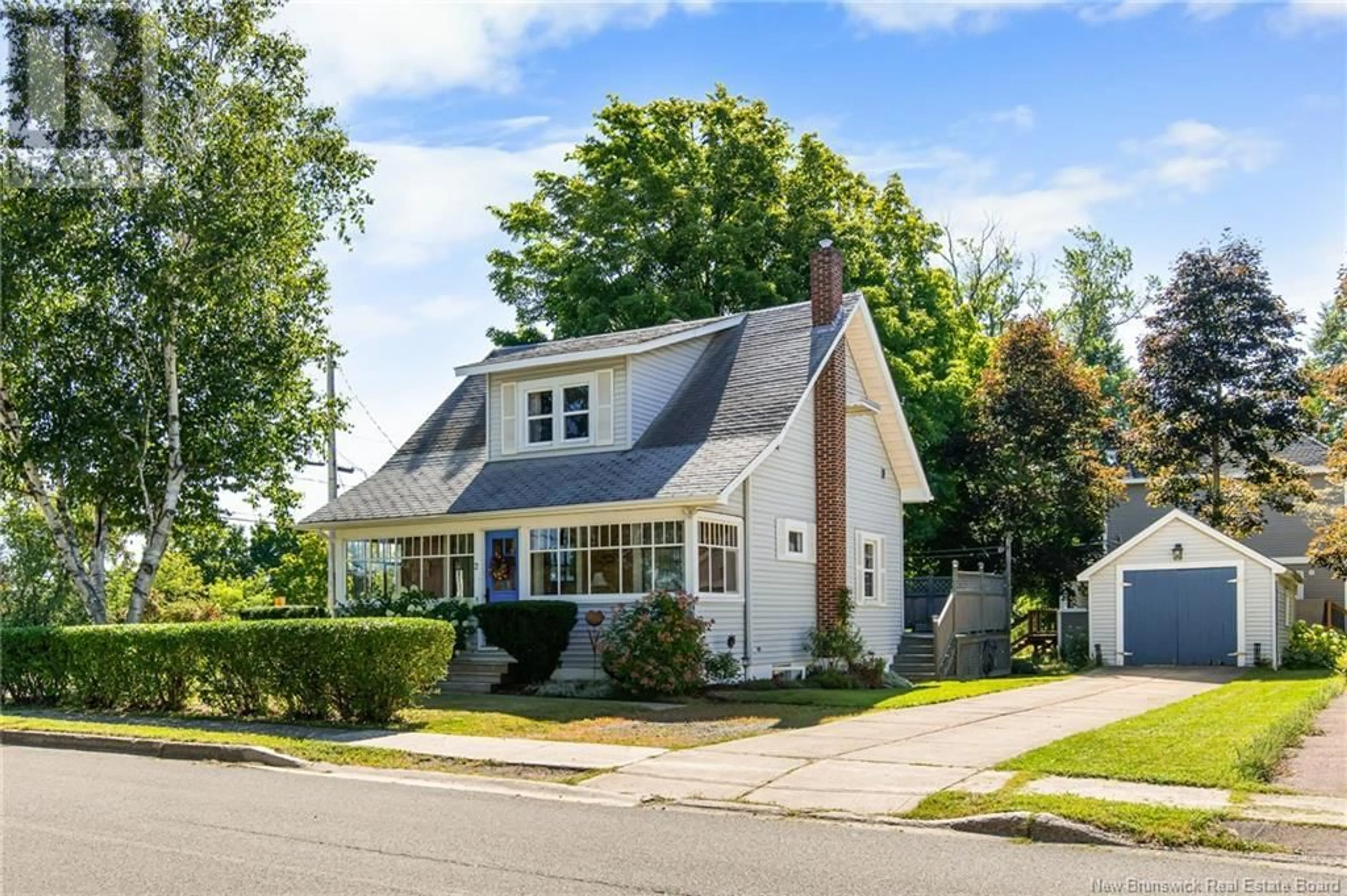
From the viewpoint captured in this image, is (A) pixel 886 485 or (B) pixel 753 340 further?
(A) pixel 886 485

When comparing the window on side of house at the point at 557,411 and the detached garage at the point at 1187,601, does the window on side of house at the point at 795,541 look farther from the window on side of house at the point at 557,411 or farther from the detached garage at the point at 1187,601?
the detached garage at the point at 1187,601

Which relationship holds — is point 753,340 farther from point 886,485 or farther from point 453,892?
point 453,892

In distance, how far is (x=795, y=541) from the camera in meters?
24.2

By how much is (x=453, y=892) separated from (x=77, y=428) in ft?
59.2

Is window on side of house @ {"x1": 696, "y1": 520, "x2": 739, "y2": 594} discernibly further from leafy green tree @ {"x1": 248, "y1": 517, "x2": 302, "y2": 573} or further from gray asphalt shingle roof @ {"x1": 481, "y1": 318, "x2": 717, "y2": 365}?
leafy green tree @ {"x1": 248, "y1": 517, "x2": 302, "y2": 573}

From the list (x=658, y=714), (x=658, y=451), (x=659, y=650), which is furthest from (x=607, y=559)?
(x=658, y=714)

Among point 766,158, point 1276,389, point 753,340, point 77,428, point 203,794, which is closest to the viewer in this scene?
point 203,794

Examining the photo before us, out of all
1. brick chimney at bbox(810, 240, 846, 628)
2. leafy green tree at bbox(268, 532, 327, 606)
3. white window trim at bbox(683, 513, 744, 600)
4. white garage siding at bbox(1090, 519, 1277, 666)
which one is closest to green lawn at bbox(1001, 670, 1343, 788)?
white window trim at bbox(683, 513, 744, 600)

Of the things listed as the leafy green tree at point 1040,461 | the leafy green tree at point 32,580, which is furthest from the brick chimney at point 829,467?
the leafy green tree at point 32,580

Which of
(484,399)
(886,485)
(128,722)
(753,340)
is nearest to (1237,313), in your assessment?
(886,485)

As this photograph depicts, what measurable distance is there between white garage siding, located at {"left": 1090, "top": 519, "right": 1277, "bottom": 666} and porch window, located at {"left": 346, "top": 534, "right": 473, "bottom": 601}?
14423 millimetres

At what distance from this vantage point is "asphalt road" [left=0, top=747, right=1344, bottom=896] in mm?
7512

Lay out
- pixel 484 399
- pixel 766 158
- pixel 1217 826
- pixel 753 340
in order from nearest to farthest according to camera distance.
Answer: pixel 1217 826
pixel 753 340
pixel 484 399
pixel 766 158

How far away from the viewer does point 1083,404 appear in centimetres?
3403
